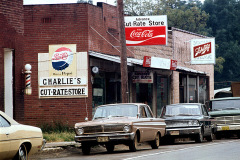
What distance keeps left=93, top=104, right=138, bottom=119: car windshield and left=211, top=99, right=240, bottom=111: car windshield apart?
853cm

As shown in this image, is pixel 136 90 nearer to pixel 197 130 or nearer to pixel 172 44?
pixel 172 44

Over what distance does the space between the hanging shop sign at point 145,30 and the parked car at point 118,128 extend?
10.3 meters

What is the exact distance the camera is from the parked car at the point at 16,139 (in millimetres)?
11625

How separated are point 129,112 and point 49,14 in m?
10.6

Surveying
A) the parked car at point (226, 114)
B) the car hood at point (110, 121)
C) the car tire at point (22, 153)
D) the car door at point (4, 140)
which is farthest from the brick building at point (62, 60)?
the car door at point (4, 140)

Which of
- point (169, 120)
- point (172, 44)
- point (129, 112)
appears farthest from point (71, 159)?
point (172, 44)

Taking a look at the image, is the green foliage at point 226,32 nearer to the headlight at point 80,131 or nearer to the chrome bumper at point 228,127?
the chrome bumper at point 228,127

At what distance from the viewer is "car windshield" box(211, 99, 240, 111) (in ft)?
82.2

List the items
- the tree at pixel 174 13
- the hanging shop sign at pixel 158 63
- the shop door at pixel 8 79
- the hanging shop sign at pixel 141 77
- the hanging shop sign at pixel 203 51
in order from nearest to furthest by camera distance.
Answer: the shop door at pixel 8 79 → the hanging shop sign at pixel 158 63 → the hanging shop sign at pixel 141 77 → the hanging shop sign at pixel 203 51 → the tree at pixel 174 13

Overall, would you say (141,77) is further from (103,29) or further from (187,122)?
(187,122)

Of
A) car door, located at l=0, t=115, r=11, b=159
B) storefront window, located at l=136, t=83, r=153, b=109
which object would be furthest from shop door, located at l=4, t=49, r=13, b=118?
storefront window, located at l=136, t=83, r=153, b=109

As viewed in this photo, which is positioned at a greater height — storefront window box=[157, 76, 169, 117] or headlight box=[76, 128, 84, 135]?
storefront window box=[157, 76, 169, 117]

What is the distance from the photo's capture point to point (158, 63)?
2897 centimetres

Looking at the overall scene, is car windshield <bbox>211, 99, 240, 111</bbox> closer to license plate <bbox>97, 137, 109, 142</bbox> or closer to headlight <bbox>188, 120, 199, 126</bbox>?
headlight <bbox>188, 120, 199, 126</bbox>
